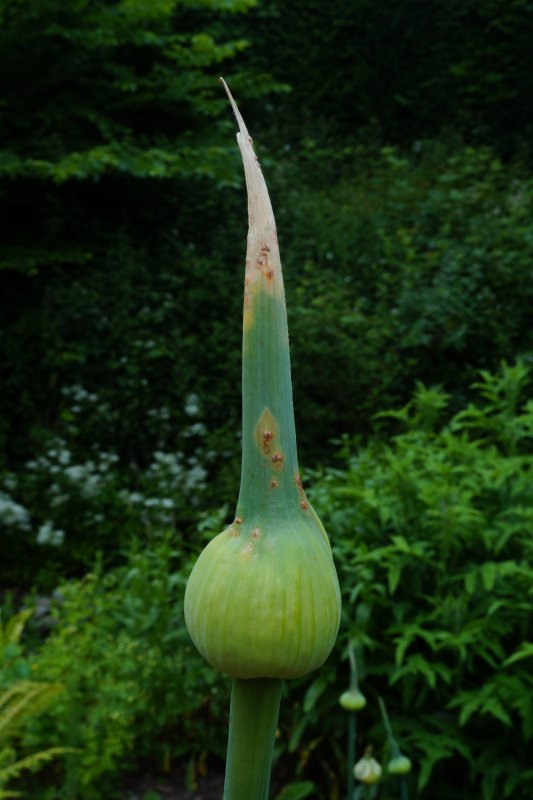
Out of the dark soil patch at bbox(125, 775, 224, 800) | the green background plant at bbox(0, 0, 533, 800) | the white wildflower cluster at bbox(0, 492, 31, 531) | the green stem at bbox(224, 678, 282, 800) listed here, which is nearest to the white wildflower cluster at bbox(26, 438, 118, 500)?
the green background plant at bbox(0, 0, 533, 800)

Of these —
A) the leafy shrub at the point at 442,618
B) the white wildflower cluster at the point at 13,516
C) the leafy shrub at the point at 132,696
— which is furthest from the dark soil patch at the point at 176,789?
the white wildflower cluster at the point at 13,516

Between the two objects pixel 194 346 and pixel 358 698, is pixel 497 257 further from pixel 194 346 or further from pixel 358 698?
pixel 358 698

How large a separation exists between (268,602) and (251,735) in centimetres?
7

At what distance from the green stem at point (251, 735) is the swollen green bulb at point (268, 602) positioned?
1cm

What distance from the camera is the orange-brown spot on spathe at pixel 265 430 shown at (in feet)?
1.16

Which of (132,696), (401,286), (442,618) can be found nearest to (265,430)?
(442,618)

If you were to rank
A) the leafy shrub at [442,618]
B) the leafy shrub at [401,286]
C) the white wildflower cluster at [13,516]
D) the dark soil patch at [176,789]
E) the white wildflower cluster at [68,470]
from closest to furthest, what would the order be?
the leafy shrub at [442,618] < the dark soil patch at [176,789] < the white wildflower cluster at [13,516] < the white wildflower cluster at [68,470] < the leafy shrub at [401,286]

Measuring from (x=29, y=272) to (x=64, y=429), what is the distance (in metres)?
1.05

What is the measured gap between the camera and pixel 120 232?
6.58 meters

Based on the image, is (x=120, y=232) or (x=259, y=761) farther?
(x=120, y=232)

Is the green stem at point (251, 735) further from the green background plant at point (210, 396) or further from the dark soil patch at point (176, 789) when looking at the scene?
the dark soil patch at point (176, 789)

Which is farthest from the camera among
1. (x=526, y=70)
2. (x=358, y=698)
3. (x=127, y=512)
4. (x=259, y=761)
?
(x=526, y=70)

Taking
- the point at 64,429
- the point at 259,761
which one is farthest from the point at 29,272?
the point at 259,761

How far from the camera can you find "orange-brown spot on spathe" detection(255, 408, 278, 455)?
35cm
